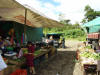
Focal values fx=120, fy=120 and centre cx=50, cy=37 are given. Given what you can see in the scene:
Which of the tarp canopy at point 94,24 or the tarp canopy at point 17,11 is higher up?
the tarp canopy at point 17,11

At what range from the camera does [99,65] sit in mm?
4516

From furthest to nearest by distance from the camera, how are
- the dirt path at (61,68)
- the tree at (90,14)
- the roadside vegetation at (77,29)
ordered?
the tree at (90,14) < the roadside vegetation at (77,29) < the dirt path at (61,68)

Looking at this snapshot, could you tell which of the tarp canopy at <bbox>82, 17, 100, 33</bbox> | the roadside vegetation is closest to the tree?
the roadside vegetation

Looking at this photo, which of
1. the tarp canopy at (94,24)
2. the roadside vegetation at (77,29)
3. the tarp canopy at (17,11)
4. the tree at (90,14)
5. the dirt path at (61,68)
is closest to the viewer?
the tarp canopy at (17,11)

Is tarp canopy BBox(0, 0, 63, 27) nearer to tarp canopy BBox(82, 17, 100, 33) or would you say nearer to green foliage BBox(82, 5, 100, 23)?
tarp canopy BBox(82, 17, 100, 33)

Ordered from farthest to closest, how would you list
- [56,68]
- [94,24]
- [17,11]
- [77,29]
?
[77,29] < [56,68] < [17,11] < [94,24]

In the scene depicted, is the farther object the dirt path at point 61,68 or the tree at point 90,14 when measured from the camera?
the tree at point 90,14

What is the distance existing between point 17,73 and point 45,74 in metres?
1.86

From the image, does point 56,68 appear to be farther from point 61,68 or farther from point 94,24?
point 94,24

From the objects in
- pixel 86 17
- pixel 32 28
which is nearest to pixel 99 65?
pixel 32 28

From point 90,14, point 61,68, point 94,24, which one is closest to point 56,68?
point 61,68

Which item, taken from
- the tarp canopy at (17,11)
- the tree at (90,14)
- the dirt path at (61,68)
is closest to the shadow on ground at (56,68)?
the dirt path at (61,68)

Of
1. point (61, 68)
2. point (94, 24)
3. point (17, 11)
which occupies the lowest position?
point (61, 68)

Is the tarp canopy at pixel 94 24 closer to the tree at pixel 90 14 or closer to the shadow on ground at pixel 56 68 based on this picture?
the shadow on ground at pixel 56 68
